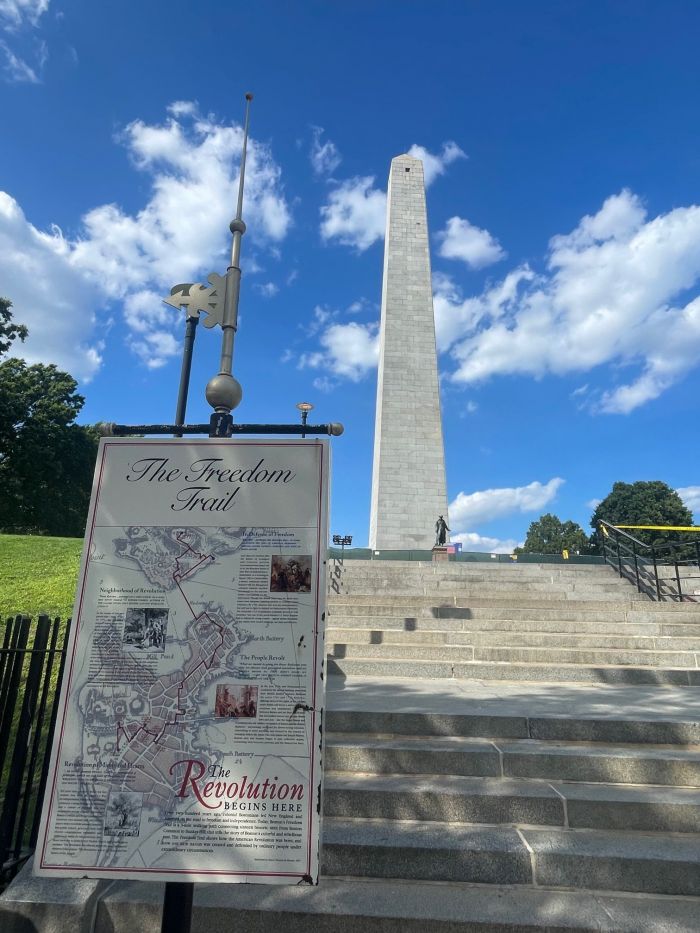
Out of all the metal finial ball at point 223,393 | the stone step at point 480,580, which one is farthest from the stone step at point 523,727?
the stone step at point 480,580

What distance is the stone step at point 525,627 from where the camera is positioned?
774 cm

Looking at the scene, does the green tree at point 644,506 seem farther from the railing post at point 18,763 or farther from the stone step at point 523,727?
the railing post at point 18,763

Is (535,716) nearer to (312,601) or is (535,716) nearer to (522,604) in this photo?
(312,601)

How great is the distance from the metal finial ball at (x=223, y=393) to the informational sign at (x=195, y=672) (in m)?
0.44

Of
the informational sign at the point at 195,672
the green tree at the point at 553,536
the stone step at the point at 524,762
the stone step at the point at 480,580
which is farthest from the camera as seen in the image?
the green tree at the point at 553,536

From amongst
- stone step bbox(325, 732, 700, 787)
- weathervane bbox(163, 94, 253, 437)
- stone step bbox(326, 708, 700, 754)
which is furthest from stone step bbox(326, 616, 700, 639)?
weathervane bbox(163, 94, 253, 437)

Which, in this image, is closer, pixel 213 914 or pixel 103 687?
pixel 103 687

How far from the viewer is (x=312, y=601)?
2.14 metres

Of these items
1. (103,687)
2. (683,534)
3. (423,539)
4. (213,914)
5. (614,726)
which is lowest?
(213,914)

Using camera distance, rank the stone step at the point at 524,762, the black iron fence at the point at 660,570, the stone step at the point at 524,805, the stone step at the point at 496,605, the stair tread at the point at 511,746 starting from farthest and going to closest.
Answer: the black iron fence at the point at 660,570 → the stone step at the point at 496,605 → the stair tread at the point at 511,746 → the stone step at the point at 524,762 → the stone step at the point at 524,805

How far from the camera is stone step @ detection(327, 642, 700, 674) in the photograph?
6.77 meters

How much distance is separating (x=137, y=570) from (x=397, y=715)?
110 inches

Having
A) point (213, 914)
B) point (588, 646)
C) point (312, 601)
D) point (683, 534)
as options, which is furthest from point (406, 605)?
point (683, 534)

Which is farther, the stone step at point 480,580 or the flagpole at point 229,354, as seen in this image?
the stone step at point 480,580
